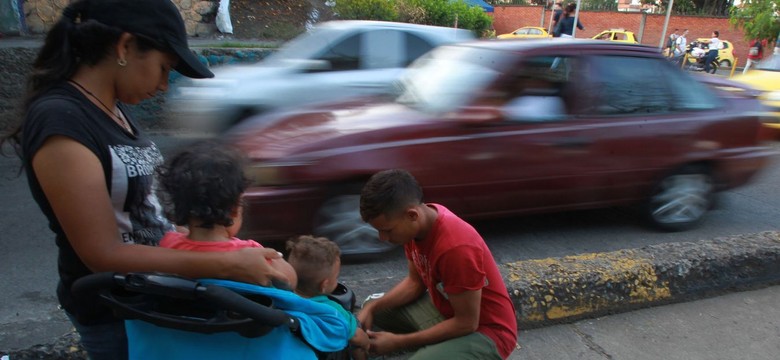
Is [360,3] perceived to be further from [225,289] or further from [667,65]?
[225,289]

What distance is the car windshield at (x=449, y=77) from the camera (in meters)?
4.09

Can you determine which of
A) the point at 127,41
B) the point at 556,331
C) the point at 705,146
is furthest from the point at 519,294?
the point at 705,146

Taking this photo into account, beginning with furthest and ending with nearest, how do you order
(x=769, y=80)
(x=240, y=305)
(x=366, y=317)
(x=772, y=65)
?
(x=772, y=65) → (x=769, y=80) → (x=366, y=317) → (x=240, y=305)

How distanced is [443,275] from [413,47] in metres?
5.37

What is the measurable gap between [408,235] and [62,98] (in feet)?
3.70

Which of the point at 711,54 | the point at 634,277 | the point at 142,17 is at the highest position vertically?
the point at 142,17

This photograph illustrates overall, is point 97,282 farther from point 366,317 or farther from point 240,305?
point 366,317

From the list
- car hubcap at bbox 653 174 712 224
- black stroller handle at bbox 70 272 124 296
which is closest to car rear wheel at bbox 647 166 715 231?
car hubcap at bbox 653 174 712 224

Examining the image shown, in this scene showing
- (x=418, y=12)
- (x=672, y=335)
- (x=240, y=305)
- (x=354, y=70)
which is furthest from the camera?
(x=418, y=12)

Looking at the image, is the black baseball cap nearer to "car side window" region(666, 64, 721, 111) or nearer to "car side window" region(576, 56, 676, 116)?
"car side window" region(576, 56, 676, 116)

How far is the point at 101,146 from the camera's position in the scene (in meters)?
1.28

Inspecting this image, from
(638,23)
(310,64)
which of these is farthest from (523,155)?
(638,23)

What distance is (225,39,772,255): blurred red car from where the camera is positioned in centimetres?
363

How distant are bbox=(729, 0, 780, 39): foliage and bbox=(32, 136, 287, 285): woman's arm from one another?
26018 millimetres
